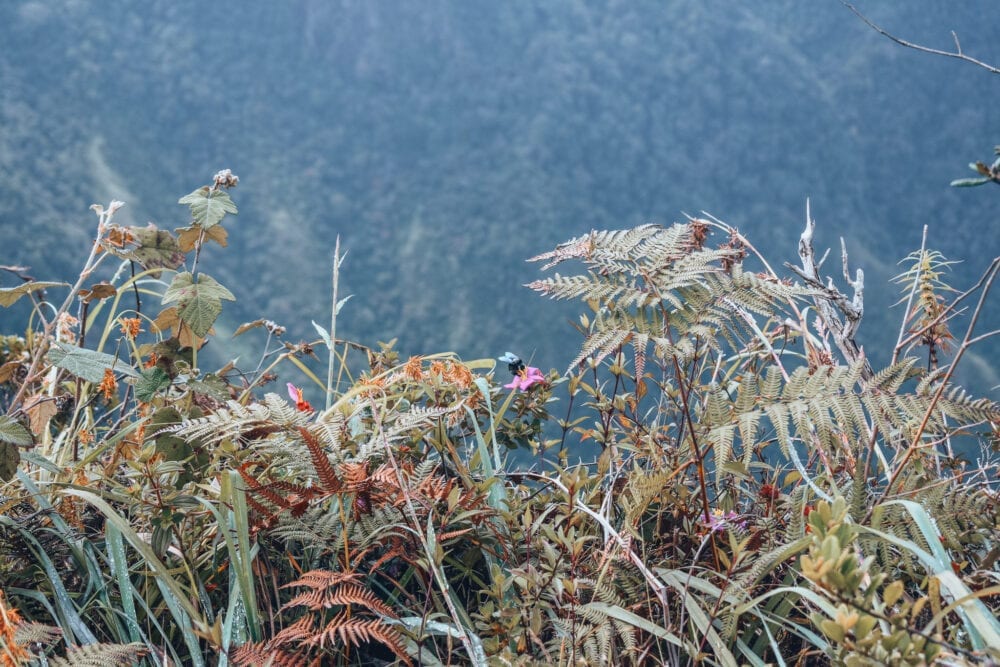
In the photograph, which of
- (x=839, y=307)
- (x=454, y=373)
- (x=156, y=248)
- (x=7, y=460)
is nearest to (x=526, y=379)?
(x=454, y=373)

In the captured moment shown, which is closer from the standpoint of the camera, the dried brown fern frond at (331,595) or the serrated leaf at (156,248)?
the dried brown fern frond at (331,595)

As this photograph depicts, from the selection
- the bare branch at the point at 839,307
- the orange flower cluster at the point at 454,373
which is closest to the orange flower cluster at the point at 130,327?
the orange flower cluster at the point at 454,373

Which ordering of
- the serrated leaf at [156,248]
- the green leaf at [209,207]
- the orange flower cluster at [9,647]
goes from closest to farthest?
the orange flower cluster at [9,647] < the green leaf at [209,207] < the serrated leaf at [156,248]

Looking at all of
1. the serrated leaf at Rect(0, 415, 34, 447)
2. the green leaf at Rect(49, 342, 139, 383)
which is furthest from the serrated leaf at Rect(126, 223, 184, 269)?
the serrated leaf at Rect(0, 415, 34, 447)

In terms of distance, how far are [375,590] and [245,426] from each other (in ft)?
0.81

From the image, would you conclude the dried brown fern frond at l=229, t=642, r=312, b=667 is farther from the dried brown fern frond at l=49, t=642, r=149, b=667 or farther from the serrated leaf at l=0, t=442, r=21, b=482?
the serrated leaf at l=0, t=442, r=21, b=482

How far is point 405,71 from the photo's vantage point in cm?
289

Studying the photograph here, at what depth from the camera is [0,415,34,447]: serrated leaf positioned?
840mm

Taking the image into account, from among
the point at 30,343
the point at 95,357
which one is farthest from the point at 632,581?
the point at 30,343

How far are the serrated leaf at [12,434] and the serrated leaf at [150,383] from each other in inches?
4.7

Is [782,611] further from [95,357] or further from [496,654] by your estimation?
[95,357]

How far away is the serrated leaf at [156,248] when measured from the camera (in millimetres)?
1101

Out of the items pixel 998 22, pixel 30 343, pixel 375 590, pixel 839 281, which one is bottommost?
pixel 839 281

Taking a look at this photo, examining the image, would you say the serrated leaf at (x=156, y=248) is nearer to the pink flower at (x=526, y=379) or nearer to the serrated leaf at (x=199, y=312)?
the serrated leaf at (x=199, y=312)
